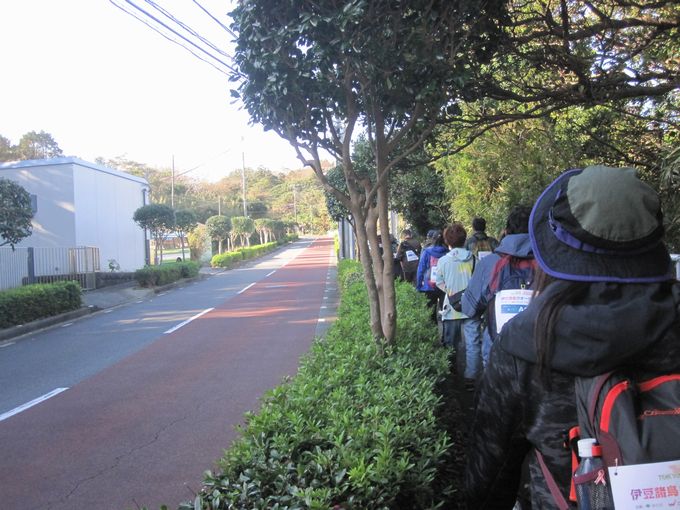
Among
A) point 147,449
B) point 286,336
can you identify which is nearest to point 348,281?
point 286,336

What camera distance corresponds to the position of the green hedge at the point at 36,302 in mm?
12703

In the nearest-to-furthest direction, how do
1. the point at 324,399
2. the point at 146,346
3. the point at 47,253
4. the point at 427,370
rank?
the point at 324,399 → the point at 427,370 → the point at 146,346 → the point at 47,253

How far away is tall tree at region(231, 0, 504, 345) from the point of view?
155 inches

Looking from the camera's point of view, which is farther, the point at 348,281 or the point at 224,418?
the point at 348,281

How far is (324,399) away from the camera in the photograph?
10.6 feet

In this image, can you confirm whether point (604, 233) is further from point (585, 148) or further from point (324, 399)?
point (585, 148)

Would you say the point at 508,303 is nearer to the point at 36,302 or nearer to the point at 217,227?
the point at 36,302

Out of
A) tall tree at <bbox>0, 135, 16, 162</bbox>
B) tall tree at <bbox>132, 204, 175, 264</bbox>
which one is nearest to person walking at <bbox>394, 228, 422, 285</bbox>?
tall tree at <bbox>132, 204, 175, 264</bbox>

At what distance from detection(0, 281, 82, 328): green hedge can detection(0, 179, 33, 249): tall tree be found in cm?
143

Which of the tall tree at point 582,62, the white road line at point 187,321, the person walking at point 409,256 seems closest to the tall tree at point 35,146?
the white road line at point 187,321

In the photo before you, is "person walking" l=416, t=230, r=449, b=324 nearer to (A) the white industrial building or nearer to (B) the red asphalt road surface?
(B) the red asphalt road surface

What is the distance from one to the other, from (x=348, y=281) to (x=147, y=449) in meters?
8.84

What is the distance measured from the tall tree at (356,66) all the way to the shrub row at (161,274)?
18.8m

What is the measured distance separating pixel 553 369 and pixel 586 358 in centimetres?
10
